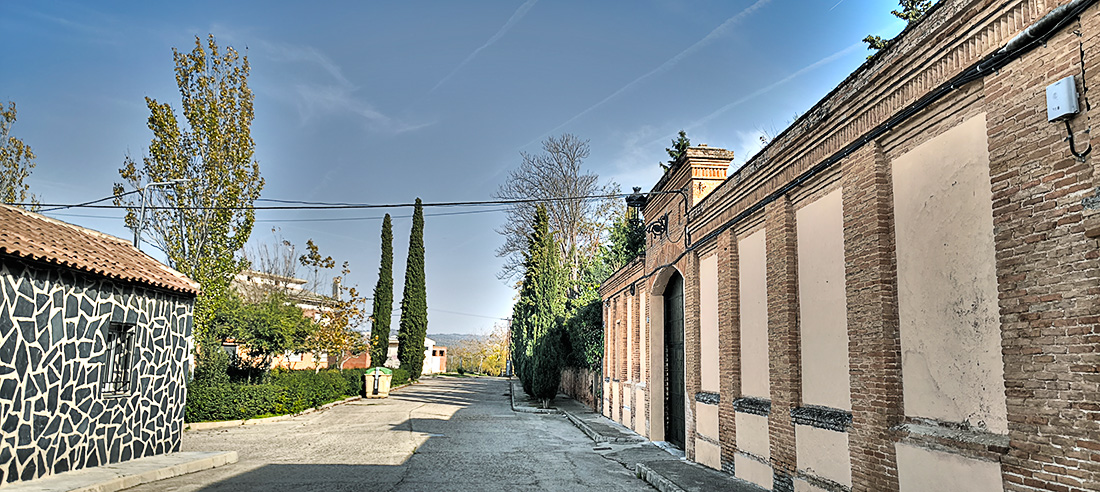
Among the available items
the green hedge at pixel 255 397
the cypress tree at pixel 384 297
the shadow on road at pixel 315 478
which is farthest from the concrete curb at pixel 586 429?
the cypress tree at pixel 384 297

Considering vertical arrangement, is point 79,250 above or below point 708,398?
above

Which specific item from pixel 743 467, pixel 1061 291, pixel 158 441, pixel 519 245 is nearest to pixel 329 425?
pixel 158 441

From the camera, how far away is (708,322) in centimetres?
1248

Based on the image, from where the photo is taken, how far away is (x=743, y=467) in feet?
34.1

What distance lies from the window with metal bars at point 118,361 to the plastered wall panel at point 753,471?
31.7ft

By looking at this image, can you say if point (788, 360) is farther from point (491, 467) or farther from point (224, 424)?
point (224, 424)

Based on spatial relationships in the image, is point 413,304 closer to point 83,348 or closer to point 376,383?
point 376,383

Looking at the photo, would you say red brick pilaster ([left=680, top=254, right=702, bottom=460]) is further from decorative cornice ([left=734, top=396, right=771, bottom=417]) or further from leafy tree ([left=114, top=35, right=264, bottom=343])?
leafy tree ([left=114, top=35, right=264, bottom=343])

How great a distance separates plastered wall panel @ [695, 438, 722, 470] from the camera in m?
11.4

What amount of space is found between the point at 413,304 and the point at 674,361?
3114cm

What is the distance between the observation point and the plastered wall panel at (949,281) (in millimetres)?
5523

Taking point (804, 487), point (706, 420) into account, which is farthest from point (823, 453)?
point (706, 420)

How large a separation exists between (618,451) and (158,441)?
8435 millimetres

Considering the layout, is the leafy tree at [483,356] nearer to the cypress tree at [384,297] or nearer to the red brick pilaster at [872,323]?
the cypress tree at [384,297]
